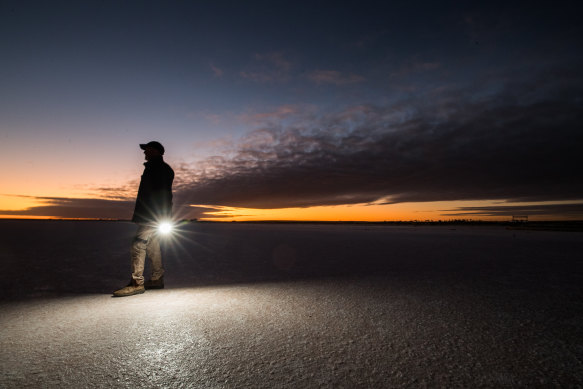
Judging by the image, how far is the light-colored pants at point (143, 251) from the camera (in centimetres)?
452

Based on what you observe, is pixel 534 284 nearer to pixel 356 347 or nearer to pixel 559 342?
pixel 559 342

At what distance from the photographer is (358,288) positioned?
15.3 feet

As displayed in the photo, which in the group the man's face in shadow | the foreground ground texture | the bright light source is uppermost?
the man's face in shadow

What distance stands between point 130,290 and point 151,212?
115cm

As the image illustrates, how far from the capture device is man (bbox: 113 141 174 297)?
455 cm

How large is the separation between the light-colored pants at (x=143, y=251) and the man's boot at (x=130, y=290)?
2.2 inches

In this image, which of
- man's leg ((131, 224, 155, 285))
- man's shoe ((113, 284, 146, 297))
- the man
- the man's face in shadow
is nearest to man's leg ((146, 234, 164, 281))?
the man

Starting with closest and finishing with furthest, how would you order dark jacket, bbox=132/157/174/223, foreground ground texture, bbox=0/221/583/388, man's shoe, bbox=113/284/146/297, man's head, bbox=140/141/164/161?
foreground ground texture, bbox=0/221/583/388 → man's shoe, bbox=113/284/146/297 → dark jacket, bbox=132/157/174/223 → man's head, bbox=140/141/164/161

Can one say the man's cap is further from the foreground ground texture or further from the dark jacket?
the foreground ground texture

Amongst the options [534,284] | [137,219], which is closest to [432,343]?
[534,284]

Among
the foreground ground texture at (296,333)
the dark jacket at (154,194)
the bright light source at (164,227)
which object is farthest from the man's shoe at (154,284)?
the dark jacket at (154,194)

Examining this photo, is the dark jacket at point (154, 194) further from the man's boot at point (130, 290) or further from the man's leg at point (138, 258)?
the man's boot at point (130, 290)

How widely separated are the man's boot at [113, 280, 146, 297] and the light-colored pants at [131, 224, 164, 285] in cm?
6

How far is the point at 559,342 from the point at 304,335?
7.02ft
